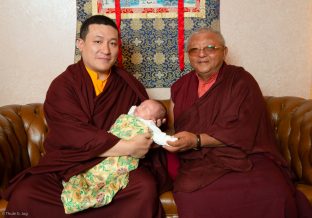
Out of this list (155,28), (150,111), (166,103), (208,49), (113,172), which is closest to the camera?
(113,172)

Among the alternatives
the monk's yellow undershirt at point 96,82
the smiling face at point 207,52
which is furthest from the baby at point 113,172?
the smiling face at point 207,52

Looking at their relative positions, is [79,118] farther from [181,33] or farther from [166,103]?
[181,33]

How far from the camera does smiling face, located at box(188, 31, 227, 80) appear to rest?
7.61 feet

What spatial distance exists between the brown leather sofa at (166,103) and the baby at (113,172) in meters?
0.32

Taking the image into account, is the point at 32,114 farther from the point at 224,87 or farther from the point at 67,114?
the point at 224,87

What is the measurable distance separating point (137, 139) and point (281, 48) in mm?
2002

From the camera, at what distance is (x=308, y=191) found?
2061mm

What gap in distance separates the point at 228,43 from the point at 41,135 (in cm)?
192

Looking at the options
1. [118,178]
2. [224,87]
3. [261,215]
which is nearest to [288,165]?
[261,215]

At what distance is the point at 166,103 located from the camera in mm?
2764

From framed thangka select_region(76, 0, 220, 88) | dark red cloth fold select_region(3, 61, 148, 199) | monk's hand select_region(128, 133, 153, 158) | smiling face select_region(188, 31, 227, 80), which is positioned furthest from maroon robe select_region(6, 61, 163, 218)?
framed thangka select_region(76, 0, 220, 88)

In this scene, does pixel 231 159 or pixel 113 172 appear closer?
pixel 113 172

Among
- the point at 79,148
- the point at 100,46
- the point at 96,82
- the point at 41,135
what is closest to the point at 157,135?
the point at 79,148

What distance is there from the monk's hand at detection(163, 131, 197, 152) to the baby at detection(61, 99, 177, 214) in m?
0.04
